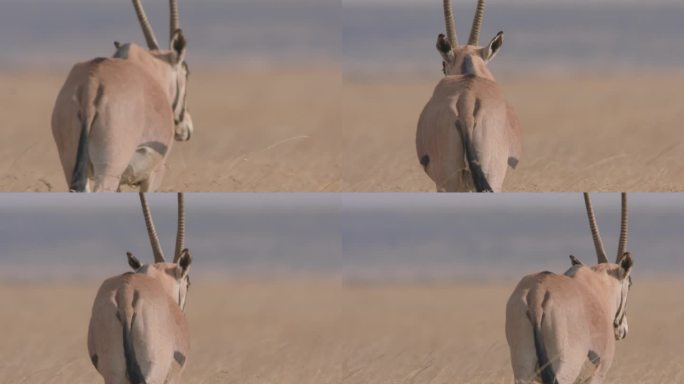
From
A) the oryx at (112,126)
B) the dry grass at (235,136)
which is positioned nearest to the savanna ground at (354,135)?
the dry grass at (235,136)

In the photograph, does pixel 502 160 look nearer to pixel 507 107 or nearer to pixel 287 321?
pixel 507 107

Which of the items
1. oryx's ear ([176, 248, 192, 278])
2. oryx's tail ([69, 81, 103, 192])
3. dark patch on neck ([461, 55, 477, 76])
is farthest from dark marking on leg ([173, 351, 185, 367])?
dark patch on neck ([461, 55, 477, 76])

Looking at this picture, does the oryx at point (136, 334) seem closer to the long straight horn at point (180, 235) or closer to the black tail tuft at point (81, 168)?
the black tail tuft at point (81, 168)

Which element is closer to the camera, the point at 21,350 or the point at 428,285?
the point at 21,350

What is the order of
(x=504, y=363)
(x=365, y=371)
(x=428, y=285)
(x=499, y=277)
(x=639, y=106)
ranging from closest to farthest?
(x=504, y=363) < (x=365, y=371) < (x=499, y=277) < (x=428, y=285) < (x=639, y=106)

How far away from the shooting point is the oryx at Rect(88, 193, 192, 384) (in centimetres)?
1329

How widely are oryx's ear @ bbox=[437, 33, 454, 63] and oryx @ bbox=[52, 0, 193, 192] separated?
223 centimetres

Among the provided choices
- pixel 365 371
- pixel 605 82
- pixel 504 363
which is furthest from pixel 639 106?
pixel 504 363

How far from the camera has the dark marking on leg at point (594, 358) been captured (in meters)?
14.2

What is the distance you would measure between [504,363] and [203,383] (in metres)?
2.64

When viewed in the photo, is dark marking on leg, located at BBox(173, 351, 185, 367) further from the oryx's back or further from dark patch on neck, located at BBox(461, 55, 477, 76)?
dark patch on neck, located at BBox(461, 55, 477, 76)

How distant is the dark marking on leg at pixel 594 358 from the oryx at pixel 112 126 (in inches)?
124

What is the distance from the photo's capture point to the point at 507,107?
14.5 meters

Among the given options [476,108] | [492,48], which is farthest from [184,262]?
[492,48]
